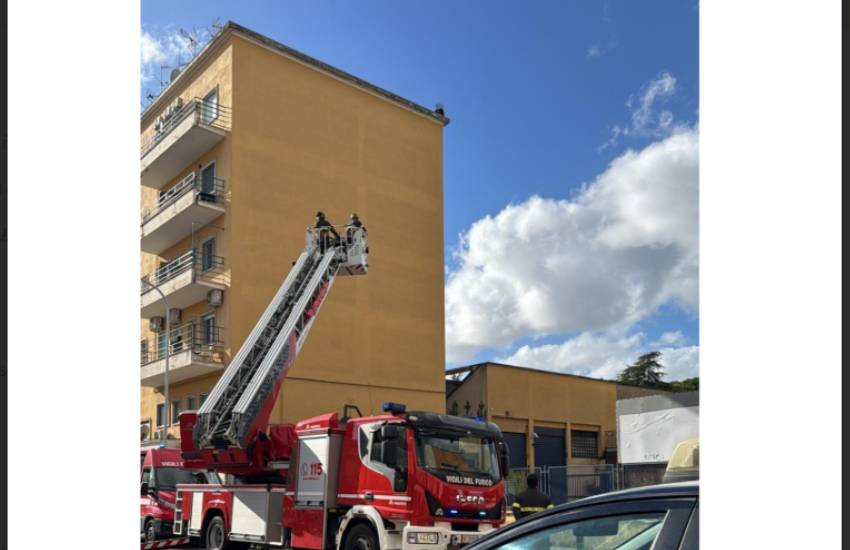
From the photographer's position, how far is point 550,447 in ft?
99.9

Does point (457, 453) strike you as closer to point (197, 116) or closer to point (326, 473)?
point (326, 473)

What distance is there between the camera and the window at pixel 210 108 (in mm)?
24080

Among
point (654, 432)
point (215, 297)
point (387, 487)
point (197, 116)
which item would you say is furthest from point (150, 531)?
point (197, 116)

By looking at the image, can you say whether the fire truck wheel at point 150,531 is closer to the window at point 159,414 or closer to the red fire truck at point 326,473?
the red fire truck at point 326,473

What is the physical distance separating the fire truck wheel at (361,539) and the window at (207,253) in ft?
49.7

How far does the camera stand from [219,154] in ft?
79.4

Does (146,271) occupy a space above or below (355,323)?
above

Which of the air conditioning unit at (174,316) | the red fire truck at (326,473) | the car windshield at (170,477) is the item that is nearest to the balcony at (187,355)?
the air conditioning unit at (174,316)

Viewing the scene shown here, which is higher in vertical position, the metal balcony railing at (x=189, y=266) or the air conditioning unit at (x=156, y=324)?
the metal balcony railing at (x=189, y=266)

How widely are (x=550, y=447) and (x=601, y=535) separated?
28367 mm
